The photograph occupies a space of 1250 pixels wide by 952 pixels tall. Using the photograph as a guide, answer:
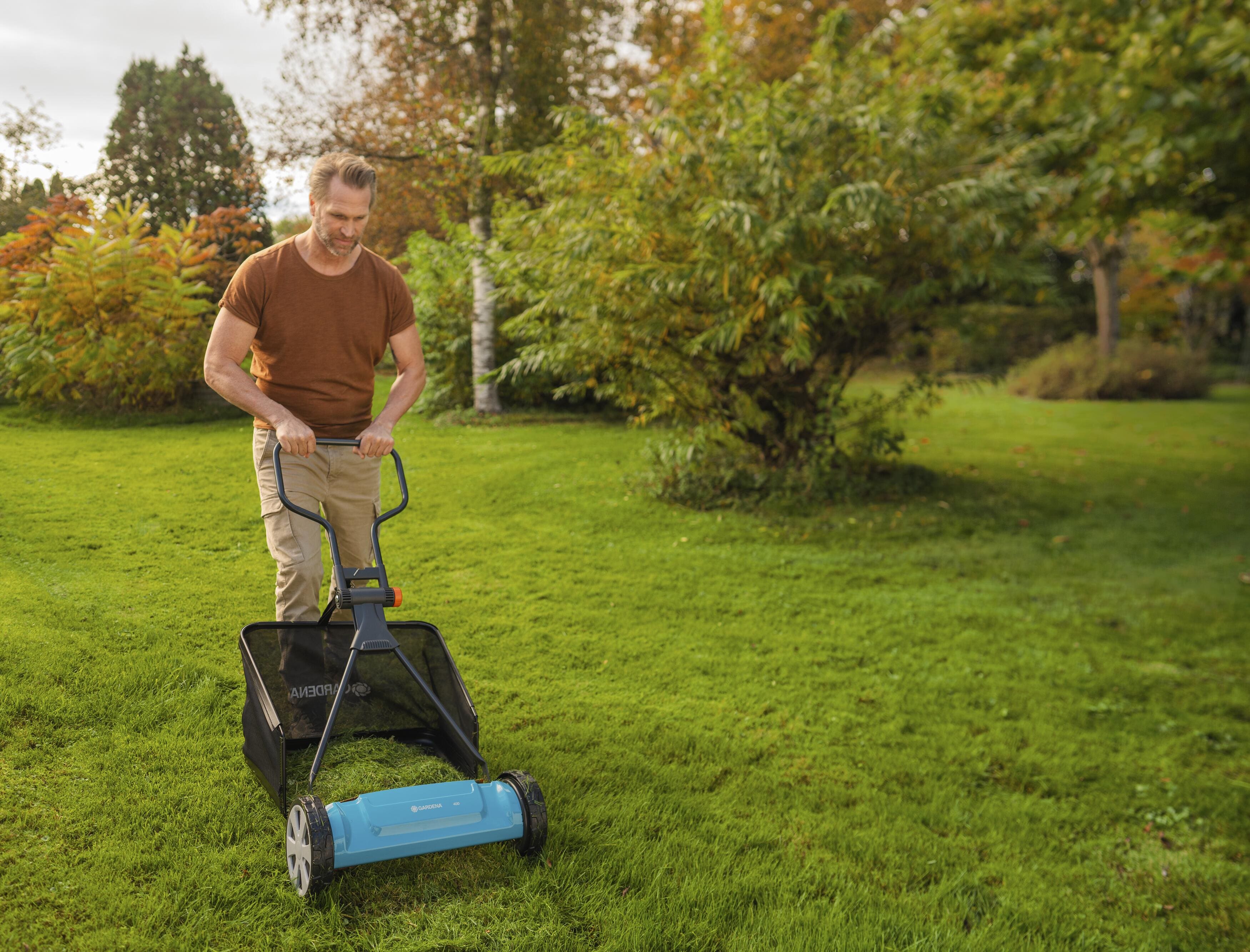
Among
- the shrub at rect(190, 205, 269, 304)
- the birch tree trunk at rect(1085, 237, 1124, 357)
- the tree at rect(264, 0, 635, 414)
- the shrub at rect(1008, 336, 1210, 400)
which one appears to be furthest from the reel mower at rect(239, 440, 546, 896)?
the birch tree trunk at rect(1085, 237, 1124, 357)

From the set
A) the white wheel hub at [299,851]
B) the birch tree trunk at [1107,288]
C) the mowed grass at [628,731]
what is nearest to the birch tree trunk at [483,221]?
the mowed grass at [628,731]

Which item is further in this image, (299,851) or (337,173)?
(337,173)

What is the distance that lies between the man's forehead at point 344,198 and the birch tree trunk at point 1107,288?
19.6m

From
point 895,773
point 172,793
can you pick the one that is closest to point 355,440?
point 172,793

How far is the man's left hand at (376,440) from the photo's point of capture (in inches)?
94.1

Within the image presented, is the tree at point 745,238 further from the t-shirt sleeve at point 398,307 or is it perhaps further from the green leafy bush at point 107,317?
the t-shirt sleeve at point 398,307

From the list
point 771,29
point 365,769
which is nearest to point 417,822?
point 365,769

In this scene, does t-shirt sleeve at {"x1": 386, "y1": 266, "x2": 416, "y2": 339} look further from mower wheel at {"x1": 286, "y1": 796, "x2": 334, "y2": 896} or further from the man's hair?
mower wheel at {"x1": 286, "y1": 796, "x2": 334, "y2": 896}

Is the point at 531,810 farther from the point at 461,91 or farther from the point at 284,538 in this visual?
the point at 461,91

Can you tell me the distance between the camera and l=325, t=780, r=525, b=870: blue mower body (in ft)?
6.66

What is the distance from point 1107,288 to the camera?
62.5 ft

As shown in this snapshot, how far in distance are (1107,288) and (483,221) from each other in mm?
17924

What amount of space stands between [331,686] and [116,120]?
1.91 metres

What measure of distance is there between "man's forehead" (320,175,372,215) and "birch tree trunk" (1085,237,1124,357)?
19563mm
